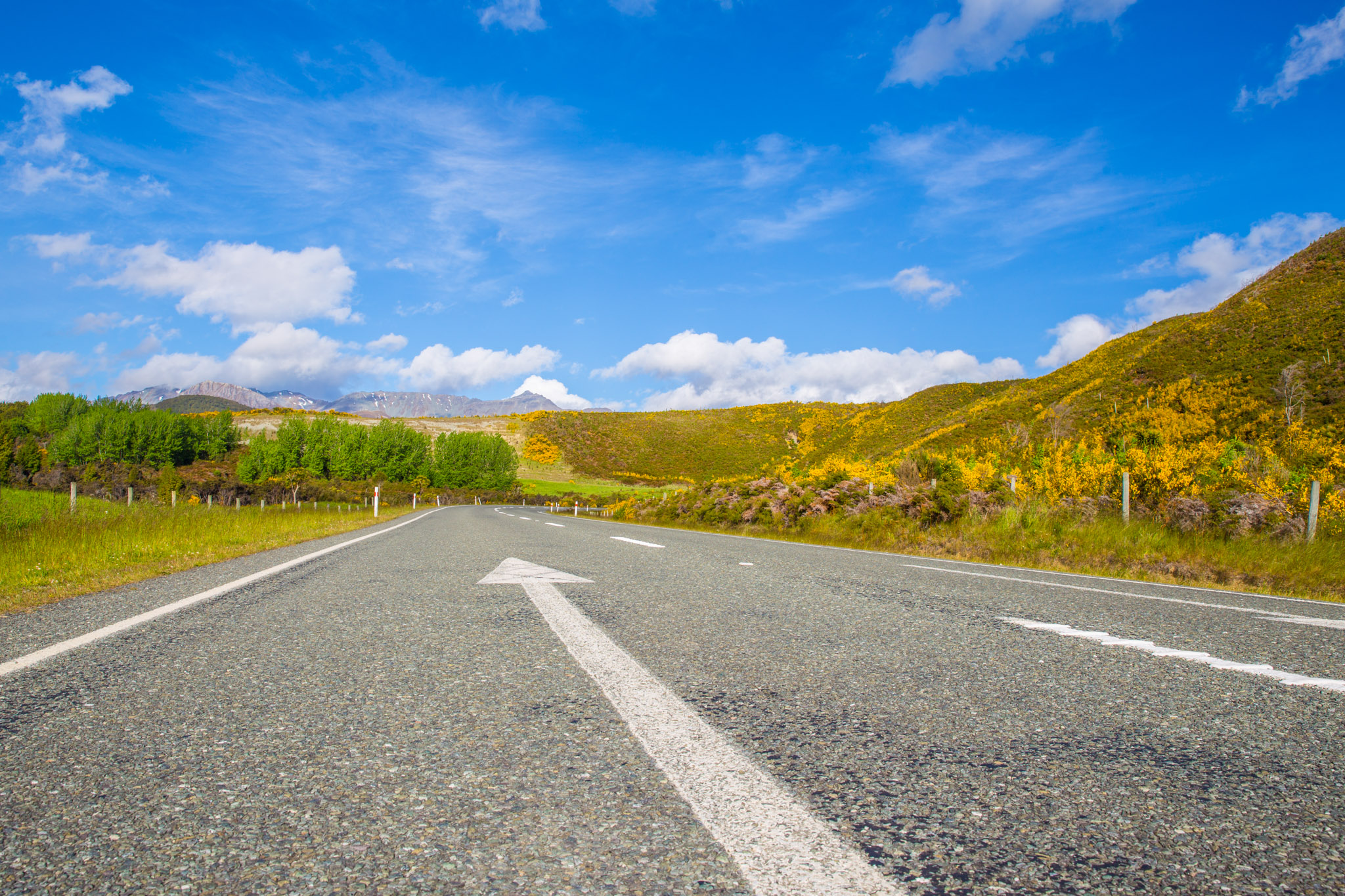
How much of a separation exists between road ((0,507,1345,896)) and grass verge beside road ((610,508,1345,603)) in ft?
15.6

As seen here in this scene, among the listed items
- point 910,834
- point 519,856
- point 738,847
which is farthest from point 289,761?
point 910,834

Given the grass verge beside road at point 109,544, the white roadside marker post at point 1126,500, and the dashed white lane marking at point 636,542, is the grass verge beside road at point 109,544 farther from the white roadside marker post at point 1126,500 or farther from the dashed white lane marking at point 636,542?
the white roadside marker post at point 1126,500

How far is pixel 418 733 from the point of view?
2.14 meters

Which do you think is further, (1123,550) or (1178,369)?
(1178,369)

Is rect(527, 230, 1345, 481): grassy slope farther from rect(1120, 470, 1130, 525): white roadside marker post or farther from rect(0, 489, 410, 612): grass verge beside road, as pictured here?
rect(0, 489, 410, 612): grass verge beside road

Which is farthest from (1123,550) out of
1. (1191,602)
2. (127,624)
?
(127,624)

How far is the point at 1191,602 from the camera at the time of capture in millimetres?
5621

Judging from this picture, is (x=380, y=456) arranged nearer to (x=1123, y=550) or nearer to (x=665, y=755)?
(x=1123, y=550)

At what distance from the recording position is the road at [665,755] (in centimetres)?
137

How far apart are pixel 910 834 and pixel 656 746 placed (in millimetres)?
785

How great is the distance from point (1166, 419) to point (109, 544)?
32.7 m

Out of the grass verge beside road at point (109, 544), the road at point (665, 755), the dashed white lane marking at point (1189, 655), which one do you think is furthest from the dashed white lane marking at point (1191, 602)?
the grass verge beside road at point (109, 544)

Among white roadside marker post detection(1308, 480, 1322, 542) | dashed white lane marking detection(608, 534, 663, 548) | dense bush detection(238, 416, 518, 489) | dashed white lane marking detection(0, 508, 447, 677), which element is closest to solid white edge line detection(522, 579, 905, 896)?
dashed white lane marking detection(0, 508, 447, 677)

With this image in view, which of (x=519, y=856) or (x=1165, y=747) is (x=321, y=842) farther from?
(x=1165, y=747)
